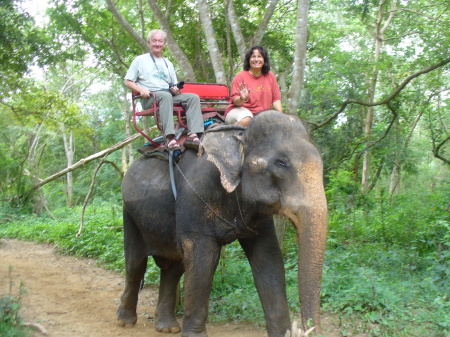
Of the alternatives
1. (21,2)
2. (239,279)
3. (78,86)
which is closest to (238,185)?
(239,279)

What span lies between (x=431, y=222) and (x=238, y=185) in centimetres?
447

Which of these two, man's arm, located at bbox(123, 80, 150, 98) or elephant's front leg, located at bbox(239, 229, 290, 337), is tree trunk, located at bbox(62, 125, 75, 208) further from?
elephant's front leg, located at bbox(239, 229, 290, 337)

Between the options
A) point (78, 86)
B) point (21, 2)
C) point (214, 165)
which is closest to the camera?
point (214, 165)

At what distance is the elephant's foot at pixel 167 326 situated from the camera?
5781 mm

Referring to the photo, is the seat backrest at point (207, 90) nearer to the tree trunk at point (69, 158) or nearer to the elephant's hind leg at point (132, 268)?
the elephant's hind leg at point (132, 268)

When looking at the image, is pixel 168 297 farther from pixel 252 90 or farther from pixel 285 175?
pixel 285 175

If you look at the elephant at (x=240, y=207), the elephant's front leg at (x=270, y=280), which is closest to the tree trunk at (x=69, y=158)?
the elephant at (x=240, y=207)

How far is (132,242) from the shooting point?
589 cm

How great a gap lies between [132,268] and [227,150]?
2.37m

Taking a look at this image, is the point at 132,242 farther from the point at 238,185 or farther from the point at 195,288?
the point at 238,185

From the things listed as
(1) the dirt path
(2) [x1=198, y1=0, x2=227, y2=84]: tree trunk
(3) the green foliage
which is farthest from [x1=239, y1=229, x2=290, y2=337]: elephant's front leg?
(2) [x1=198, y1=0, x2=227, y2=84]: tree trunk

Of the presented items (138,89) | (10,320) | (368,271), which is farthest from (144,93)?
(368,271)

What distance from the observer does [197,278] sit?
447 cm

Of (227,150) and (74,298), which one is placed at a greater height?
(227,150)
